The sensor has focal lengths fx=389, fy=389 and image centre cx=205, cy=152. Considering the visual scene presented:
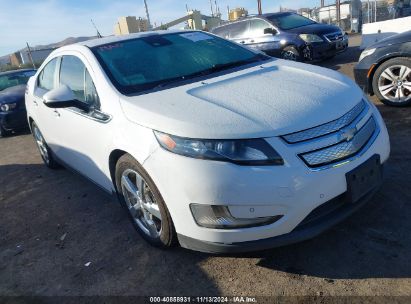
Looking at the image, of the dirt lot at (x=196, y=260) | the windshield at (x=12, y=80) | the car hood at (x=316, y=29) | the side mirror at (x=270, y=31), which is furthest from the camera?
the side mirror at (x=270, y=31)

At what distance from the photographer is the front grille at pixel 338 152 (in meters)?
2.28

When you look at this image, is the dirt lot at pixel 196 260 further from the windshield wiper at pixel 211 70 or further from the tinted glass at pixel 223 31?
the tinted glass at pixel 223 31

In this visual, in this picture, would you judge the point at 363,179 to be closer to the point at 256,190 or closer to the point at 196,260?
the point at 256,190

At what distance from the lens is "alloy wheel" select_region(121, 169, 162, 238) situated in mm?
2809

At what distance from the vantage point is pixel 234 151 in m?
2.27

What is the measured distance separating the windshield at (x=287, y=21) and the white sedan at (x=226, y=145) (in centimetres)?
786

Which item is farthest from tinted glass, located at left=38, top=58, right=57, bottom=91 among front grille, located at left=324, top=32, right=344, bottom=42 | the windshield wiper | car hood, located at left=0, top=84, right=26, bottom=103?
front grille, located at left=324, top=32, right=344, bottom=42

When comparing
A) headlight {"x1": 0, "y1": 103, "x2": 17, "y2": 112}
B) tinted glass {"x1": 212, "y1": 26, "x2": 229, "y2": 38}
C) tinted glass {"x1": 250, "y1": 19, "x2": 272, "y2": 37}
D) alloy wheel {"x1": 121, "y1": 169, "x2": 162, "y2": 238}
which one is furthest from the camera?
tinted glass {"x1": 212, "y1": 26, "x2": 229, "y2": 38}

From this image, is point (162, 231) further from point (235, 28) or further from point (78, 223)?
point (235, 28)

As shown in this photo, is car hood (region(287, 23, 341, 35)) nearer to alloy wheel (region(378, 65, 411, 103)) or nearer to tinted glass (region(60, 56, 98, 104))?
alloy wheel (region(378, 65, 411, 103))

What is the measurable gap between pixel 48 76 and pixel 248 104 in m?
3.02

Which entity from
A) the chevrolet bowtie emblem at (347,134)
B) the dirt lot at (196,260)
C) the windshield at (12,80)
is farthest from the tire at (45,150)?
the windshield at (12,80)

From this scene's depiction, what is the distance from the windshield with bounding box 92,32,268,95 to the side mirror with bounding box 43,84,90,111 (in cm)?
38

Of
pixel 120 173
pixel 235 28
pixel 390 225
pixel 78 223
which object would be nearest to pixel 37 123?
Result: pixel 78 223
